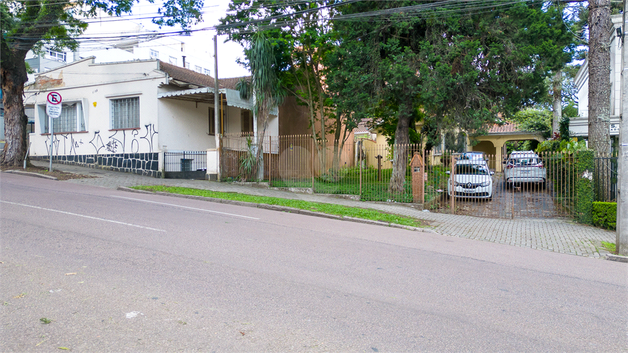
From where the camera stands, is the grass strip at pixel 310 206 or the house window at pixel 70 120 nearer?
the grass strip at pixel 310 206

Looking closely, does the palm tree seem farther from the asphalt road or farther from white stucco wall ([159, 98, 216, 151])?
the asphalt road

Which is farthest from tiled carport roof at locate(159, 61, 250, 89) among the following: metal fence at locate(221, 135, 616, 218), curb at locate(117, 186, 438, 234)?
curb at locate(117, 186, 438, 234)

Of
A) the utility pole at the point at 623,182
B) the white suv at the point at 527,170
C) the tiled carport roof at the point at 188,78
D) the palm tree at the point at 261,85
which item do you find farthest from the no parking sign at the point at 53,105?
the utility pole at the point at 623,182

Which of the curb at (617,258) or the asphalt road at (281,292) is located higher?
the asphalt road at (281,292)

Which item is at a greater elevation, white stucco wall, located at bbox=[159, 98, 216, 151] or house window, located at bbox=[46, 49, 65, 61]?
house window, located at bbox=[46, 49, 65, 61]

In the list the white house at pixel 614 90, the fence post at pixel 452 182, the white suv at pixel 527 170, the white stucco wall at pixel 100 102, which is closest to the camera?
the white suv at pixel 527 170

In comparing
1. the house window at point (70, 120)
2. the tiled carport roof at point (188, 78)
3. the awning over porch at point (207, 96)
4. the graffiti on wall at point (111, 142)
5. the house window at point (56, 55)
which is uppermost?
the house window at point (56, 55)

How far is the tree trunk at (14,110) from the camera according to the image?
57.2 feet

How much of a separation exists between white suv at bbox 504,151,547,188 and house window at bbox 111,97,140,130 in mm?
15605

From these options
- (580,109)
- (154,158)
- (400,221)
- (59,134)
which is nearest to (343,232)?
(400,221)

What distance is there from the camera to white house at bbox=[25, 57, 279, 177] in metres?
18.7

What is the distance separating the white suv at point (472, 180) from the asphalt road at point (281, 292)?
5.91 metres

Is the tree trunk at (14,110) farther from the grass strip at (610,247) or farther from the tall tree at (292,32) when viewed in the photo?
the grass strip at (610,247)

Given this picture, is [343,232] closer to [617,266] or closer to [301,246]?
[301,246]
